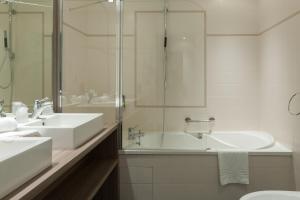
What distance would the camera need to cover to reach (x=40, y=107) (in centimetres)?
210

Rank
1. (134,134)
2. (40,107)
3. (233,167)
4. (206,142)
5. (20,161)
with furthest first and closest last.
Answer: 1. (206,142)
2. (134,134)
3. (233,167)
4. (40,107)
5. (20,161)

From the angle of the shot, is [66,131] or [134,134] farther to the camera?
[134,134]

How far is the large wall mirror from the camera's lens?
1802 millimetres

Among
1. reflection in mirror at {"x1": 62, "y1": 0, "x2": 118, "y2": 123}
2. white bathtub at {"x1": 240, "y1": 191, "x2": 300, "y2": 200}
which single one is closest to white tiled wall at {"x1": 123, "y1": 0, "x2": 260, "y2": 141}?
reflection in mirror at {"x1": 62, "y1": 0, "x2": 118, "y2": 123}

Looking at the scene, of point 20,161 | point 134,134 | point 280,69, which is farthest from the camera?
point 134,134

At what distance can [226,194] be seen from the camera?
250 cm

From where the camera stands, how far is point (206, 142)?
122 inches

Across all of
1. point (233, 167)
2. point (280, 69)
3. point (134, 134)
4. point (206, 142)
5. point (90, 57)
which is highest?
point (90, 57)

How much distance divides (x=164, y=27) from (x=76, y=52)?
3.94 feet

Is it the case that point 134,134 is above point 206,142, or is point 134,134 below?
above

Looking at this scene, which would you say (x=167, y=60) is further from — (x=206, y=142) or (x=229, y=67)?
(x=206, y=142)

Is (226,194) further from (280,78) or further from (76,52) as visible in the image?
(76,52)

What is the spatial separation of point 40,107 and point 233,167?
165 cm

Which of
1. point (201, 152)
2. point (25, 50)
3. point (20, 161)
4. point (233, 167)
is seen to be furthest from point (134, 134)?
point (20, 161)
